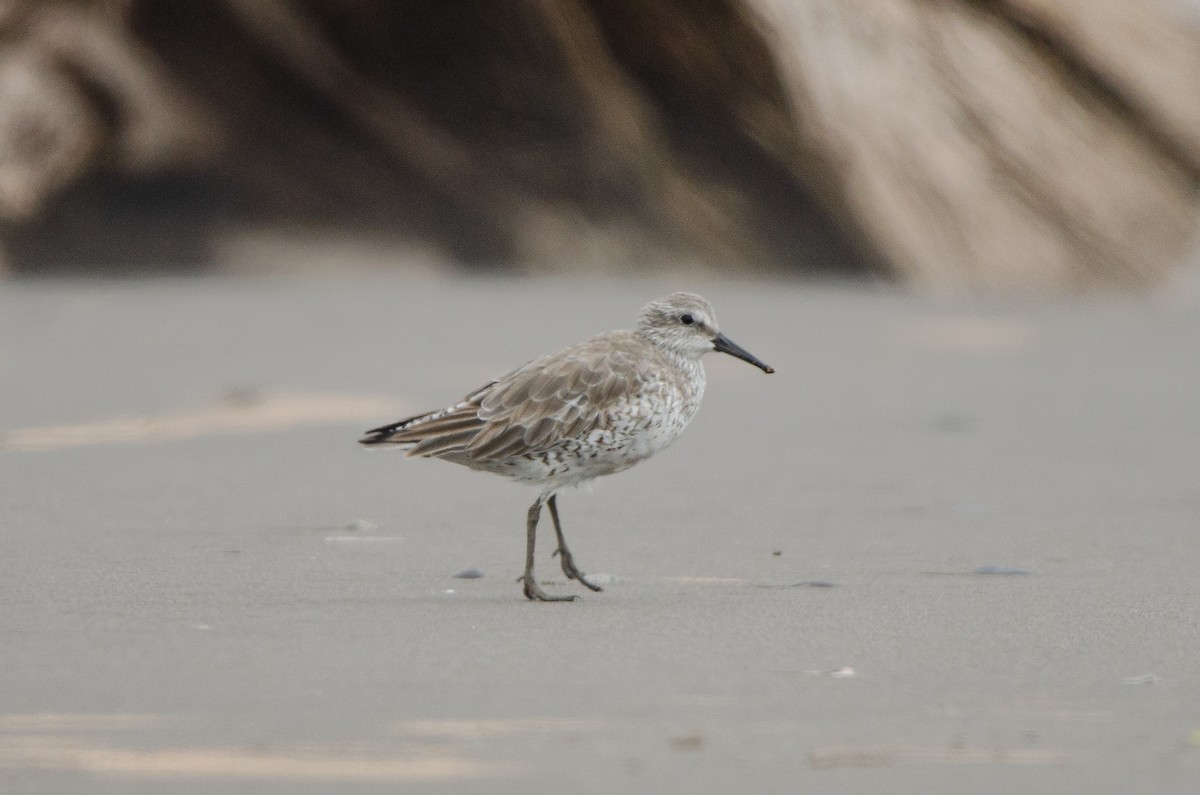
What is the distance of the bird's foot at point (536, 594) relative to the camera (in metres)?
4.86

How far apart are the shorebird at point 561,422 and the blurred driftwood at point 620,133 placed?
350 inches

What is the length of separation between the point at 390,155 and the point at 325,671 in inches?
456

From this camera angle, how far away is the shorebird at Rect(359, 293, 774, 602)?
210 inches

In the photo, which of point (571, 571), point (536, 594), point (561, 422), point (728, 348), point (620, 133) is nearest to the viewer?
point (536, 594)

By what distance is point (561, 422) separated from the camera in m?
5.33

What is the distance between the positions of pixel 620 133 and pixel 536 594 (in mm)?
10205

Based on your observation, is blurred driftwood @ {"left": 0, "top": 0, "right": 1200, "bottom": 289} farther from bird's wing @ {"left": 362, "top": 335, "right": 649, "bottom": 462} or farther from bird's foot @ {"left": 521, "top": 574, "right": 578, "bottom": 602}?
bird's foot @ {"left": 521, "top": 574, "right": 578, "bottom": 602}

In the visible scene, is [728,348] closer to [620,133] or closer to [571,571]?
[571,571]

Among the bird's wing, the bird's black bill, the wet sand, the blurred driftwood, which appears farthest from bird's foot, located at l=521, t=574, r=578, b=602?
the blurred driftwood

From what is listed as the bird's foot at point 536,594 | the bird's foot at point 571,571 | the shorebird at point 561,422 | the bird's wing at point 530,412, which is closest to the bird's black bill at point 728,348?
the shorebird at point 561,422

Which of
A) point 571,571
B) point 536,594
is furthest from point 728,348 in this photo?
point 536,594

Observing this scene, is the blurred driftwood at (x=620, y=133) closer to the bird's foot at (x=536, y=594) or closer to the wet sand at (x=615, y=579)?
the wet sand at (x=615, y=579)

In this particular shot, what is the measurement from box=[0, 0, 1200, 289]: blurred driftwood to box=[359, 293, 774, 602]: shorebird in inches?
350

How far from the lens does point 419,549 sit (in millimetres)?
5590
